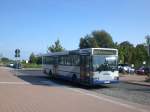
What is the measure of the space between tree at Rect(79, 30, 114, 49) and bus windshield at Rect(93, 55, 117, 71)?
73.4m

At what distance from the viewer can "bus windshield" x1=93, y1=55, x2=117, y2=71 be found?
27062 millimetres

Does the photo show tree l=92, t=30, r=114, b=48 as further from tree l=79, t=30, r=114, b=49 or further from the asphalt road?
the asphalt road

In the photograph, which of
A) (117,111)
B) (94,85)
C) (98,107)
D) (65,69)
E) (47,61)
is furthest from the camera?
(47,61)

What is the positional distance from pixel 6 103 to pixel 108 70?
12291mm

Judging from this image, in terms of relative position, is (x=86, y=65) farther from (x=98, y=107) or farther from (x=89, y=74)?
(x=98, y=107)

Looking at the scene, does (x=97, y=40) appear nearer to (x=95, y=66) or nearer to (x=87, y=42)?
(x=87, y=42)

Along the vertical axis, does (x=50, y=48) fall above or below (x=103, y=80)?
above

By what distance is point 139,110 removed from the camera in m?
15.3

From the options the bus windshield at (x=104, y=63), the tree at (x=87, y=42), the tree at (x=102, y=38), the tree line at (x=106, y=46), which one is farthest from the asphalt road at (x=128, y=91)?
the tree at (x=102, y=38)

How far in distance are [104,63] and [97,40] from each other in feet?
257

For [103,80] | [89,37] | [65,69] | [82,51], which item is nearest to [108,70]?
[103,80]

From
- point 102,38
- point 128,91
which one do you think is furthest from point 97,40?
point 128,91

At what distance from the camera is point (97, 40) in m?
105

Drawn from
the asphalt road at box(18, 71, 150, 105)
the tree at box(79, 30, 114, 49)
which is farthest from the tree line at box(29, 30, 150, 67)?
the asphalt road at box(18, 71, 150, 105)
